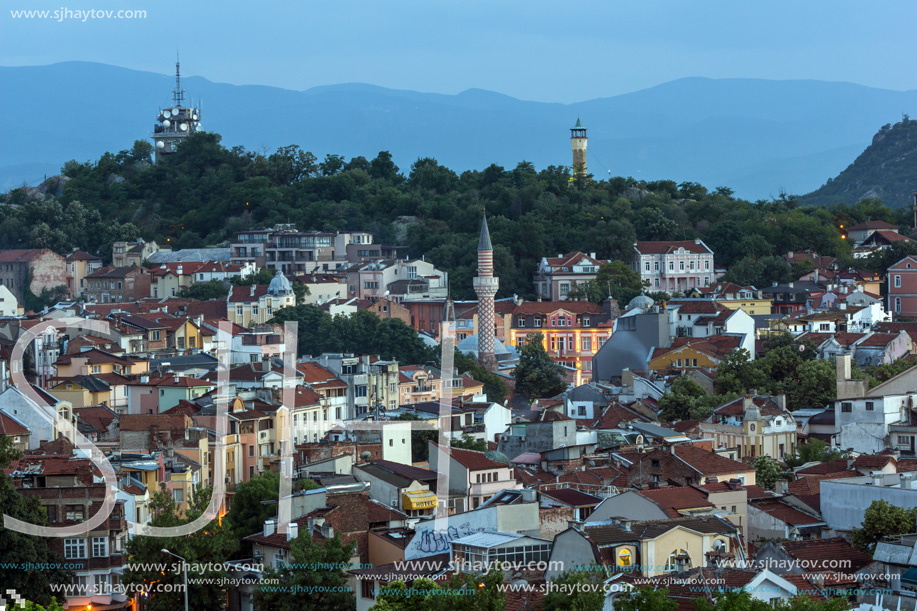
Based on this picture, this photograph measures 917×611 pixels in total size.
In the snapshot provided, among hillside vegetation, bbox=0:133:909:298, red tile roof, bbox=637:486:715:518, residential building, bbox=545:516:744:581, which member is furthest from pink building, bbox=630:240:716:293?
residential building, bbox=545:516:744:581

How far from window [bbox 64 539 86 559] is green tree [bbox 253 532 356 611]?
3619 mm

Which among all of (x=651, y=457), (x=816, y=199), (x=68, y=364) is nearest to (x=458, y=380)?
(x=68, y=364)

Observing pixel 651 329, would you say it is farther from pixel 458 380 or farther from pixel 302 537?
pixel 302 537

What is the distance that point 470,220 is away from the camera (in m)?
75.0

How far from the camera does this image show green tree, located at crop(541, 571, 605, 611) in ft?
50.3

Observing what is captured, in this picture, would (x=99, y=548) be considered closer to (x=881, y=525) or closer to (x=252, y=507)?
(x=252, y=507)

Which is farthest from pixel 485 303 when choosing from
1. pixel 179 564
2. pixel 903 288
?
pixel 179 564

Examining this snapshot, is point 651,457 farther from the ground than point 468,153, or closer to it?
closer to it

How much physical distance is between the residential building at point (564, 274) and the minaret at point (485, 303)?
633 centimetres

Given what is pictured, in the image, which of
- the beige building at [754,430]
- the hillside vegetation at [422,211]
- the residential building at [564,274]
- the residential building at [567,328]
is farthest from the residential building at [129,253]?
the beige building at [754,430]

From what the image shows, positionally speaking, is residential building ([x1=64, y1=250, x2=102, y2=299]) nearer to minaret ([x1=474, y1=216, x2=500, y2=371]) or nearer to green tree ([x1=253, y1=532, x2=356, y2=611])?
minaret ([x1=474, y1=216, x2=500, y2=371])

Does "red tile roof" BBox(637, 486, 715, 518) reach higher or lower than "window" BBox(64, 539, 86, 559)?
higher

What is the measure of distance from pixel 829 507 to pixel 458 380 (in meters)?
23.5

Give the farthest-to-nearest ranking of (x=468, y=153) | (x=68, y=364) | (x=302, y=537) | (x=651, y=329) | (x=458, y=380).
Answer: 1. (x=468, y=153)
2. (x=651, y=329)
3. (x=458, y=380)
4. (x=68, y=364)
5. (x=302, y=537)
